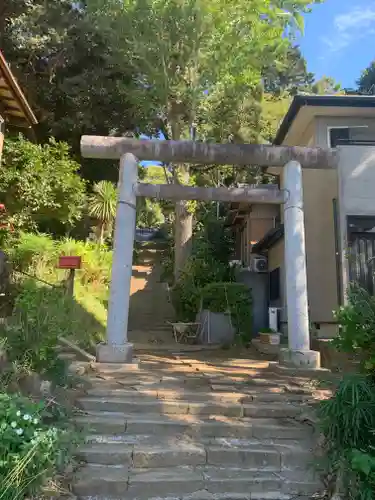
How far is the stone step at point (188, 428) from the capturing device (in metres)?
5.05

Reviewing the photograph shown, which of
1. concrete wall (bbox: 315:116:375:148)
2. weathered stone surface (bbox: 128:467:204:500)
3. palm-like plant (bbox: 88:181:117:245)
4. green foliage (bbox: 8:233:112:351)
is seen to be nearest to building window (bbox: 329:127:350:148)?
concrete wall (bbox: 315:116:375:148)

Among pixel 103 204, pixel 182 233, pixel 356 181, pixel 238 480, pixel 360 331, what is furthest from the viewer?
pixel 103 204

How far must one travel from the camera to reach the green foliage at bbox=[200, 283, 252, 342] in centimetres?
1256

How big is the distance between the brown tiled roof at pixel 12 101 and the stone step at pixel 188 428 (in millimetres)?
8670

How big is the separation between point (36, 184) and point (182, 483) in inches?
487

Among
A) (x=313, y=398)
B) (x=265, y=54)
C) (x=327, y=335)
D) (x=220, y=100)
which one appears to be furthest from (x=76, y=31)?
(x=313, y=398)

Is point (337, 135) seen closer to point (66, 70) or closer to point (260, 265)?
point (260, 265)

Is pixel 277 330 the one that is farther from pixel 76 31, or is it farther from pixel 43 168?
pixel 76 31

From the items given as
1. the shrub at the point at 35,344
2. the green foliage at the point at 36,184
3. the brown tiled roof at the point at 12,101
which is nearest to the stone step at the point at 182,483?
the shrub at the point at 35,344

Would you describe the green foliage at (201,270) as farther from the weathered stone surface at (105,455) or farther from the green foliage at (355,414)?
the weathered stone surface at (105,455)

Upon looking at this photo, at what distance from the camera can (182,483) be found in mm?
4156

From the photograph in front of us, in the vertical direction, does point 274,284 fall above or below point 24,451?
above

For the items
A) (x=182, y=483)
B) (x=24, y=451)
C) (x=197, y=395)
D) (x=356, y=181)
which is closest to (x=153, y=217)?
(x=356, y=181)

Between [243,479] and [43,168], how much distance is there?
13.1 metres
